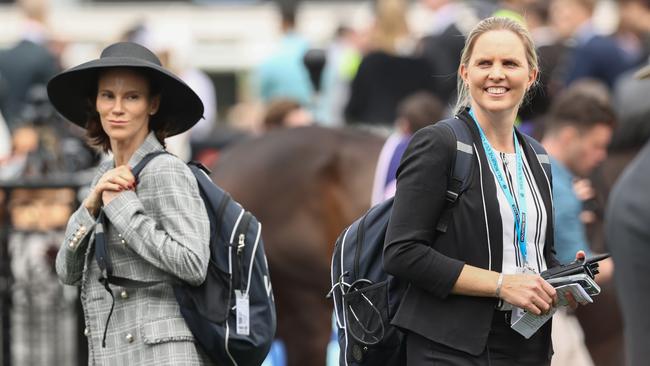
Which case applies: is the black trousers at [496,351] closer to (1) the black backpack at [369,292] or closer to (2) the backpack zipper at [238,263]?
(1) the black backpack at [369,292]

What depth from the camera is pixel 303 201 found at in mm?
10125

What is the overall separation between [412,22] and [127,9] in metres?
6.11

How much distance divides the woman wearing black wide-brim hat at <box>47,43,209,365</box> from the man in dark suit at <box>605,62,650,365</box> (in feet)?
6.54

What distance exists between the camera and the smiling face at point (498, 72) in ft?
15.9

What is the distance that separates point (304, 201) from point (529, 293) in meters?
5.57

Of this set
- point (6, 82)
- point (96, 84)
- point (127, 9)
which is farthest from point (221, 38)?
point (96, 84)

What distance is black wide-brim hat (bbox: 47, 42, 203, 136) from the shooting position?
17.5 ft

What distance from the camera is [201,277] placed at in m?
5.20

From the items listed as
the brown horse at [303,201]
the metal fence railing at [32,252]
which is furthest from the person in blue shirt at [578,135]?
the metal fence railing at [32,252]

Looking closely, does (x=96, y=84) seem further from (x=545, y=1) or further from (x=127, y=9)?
(x=127, y=9)

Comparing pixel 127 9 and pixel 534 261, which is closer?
pixel 534 261

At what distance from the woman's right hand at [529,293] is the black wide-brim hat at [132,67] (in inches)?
58.0

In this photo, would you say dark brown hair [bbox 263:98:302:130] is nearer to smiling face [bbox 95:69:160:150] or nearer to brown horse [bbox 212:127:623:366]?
brown horse [bbox 212:127:623:366]

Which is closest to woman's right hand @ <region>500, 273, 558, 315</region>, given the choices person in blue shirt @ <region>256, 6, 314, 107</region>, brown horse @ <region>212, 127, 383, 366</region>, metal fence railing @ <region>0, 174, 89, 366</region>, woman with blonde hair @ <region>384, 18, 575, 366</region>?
woman with blonde hair @ <region>384, 18, 575, 366</region>
